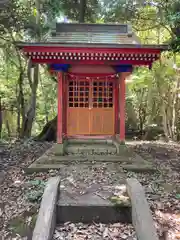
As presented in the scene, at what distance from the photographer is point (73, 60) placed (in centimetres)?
804

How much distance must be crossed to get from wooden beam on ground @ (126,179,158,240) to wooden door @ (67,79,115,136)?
3.97 m

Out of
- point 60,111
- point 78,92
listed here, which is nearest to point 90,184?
point 60,111

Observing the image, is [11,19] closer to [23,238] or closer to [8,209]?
[8,209]

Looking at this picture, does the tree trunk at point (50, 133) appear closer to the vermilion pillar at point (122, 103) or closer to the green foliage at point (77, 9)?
the green foliage at point (77, 9)

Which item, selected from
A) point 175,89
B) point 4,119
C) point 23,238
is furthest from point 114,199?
point 4,119

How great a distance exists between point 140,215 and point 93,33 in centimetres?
664

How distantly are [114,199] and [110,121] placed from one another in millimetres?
4380

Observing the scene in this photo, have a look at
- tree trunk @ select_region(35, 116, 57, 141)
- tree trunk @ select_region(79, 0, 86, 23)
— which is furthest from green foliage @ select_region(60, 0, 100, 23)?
tree trunk @ select_region(35, 116, 57, 141)

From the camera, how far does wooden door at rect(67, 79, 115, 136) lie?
8844 millimetres

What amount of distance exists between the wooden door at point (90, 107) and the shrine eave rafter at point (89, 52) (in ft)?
3.69

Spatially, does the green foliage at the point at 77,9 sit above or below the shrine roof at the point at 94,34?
above

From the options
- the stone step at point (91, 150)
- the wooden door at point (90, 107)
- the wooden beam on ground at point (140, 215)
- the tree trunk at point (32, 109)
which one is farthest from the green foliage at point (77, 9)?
the wooden beam on ground at point (140, 215)

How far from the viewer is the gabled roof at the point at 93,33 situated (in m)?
8.46

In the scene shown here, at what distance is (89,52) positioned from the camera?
7.49m
